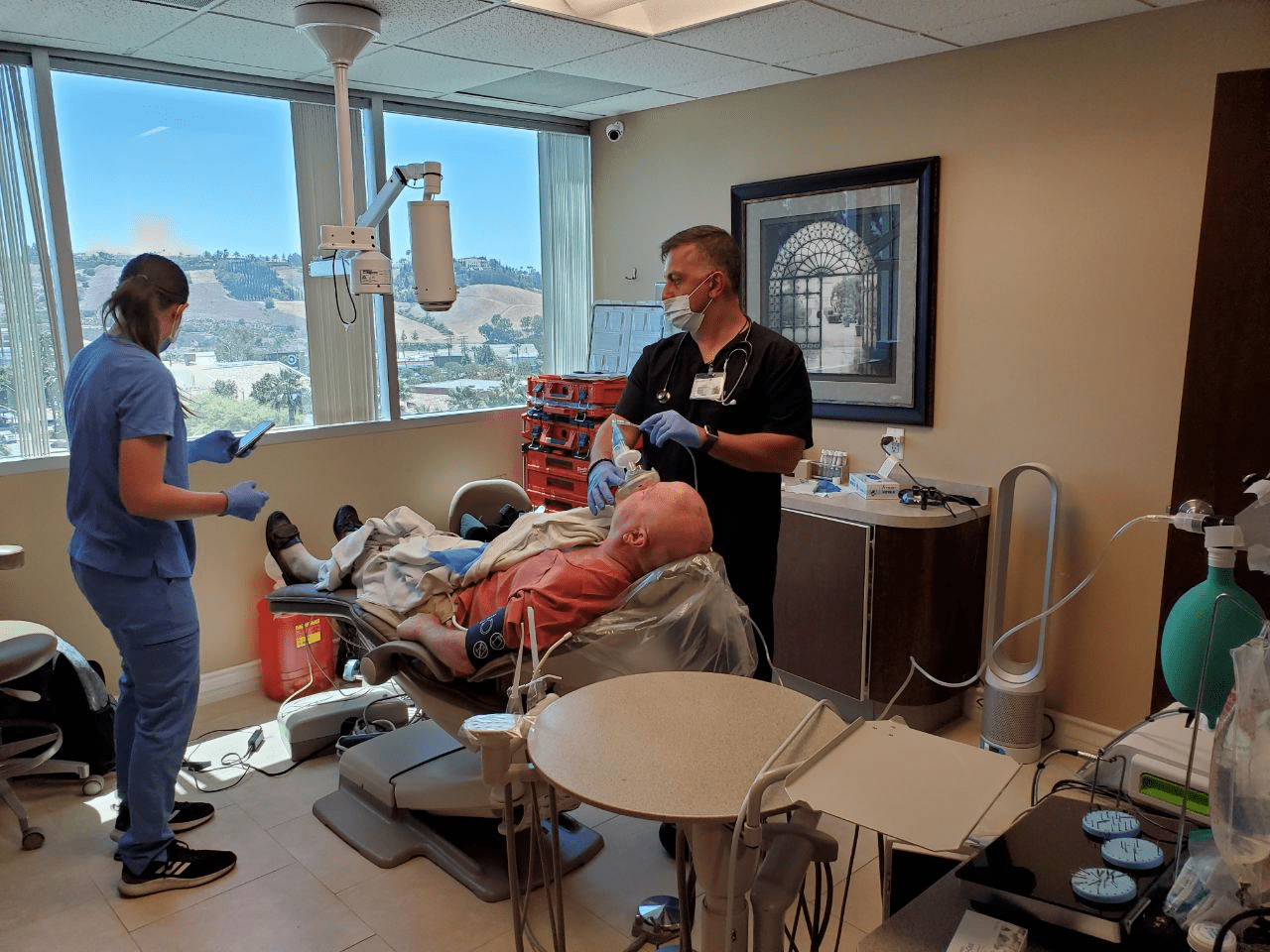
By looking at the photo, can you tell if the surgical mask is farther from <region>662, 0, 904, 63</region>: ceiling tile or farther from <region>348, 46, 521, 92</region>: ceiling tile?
<region>348, 46, 521, 92</region>: ceiling tile

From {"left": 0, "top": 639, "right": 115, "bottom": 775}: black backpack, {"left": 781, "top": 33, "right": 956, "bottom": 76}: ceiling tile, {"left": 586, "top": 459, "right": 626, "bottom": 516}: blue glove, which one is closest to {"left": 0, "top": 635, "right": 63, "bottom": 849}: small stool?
{"left": 0, "top": 639, "right": 115, "bottom": 775}: black backpack

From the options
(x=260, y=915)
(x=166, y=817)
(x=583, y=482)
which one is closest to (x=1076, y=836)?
(x=260, y=915)

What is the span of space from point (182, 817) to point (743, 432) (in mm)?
1889

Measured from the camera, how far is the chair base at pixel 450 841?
231cm

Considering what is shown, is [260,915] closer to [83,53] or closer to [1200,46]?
[83,53]

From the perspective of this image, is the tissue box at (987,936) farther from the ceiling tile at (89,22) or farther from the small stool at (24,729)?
the ceiling tile at (89,22)

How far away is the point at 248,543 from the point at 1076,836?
3099 millimetres

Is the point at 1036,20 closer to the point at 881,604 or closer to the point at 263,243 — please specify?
the point at 881,604

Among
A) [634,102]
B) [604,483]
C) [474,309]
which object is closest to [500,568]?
[604,483]

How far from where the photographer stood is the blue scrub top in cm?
198

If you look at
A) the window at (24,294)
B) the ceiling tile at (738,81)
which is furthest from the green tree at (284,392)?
the ceiling tile at (738,81)

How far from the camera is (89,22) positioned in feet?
8.67

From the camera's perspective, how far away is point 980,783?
1.06 metres

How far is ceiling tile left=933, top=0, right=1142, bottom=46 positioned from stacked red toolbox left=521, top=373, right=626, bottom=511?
1695 millimetres
